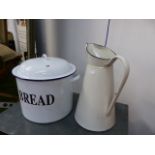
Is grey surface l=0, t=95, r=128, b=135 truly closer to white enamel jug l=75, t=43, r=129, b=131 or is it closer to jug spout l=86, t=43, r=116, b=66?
white enamel jug l=75, t=43, r=129, b=131

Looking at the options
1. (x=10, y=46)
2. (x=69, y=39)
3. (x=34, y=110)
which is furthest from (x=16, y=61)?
(x=34, y=110)

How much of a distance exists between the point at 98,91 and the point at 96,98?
3cm

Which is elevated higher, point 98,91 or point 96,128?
point 98,91

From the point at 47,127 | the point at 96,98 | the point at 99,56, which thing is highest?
the point at 99,56

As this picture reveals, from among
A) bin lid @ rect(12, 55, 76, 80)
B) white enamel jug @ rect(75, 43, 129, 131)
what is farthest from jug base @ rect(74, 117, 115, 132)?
bin lid @ rect(12, 55, 76, 80)

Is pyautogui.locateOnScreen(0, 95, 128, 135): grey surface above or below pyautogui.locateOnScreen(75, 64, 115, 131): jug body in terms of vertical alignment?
below

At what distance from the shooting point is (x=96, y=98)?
0.58 meters

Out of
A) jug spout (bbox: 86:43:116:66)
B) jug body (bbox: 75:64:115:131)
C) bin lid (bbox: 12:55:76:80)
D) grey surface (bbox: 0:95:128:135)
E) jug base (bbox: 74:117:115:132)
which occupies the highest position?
jug spout (bbox: 86:43:116:66)

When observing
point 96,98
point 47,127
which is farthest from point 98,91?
point 47,127

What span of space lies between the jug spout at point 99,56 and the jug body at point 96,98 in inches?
0.7

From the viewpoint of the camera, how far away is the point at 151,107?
835 mm

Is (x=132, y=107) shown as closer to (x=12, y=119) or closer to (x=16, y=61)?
(x=12, y=119)

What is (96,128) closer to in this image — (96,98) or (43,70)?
(96,98)

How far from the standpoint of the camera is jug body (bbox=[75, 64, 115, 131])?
22.5 inches
